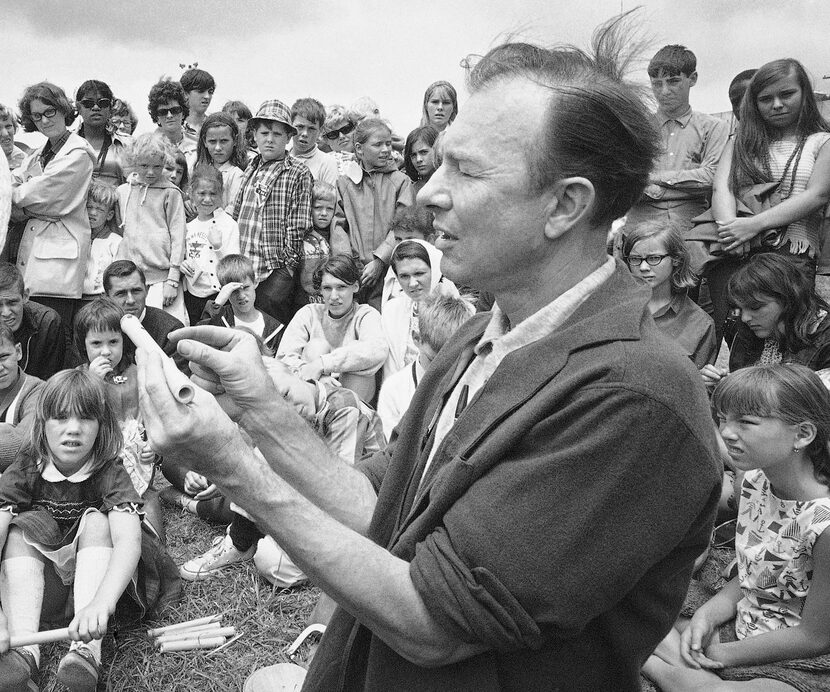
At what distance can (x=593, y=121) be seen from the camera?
1.42 meters

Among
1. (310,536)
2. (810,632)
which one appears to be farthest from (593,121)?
(810,632)

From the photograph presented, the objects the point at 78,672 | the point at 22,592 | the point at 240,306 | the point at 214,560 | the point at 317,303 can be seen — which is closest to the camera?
the point at 78,672

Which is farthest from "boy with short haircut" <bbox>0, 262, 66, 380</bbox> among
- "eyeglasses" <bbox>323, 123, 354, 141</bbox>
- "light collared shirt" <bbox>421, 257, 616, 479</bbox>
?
"light collared shirt" <bbox>421, 257, 616, 479</bbox>

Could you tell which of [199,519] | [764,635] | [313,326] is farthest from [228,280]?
[764,635]

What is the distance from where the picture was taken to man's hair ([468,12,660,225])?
4.66 ft

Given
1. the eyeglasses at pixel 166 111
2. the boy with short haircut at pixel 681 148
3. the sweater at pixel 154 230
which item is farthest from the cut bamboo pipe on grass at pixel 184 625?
the eyeglasses at pixel 166 111

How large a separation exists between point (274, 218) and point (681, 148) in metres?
2.99

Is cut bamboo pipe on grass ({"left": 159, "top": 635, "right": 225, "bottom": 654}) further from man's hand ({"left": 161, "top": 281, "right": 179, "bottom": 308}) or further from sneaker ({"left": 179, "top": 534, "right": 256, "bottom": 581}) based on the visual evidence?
man's hand ({"left": 161, "top": 281, "right": 179, "bottom": 308})

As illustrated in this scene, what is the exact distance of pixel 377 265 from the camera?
6.11 meters

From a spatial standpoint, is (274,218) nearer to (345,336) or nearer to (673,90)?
(345,336)

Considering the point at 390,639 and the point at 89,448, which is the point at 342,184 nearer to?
the point at 89,448

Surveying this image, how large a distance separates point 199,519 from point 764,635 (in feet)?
10.4

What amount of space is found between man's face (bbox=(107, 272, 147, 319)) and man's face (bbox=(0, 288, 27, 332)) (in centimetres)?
56

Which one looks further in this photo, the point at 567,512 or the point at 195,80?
the point at 195,80
